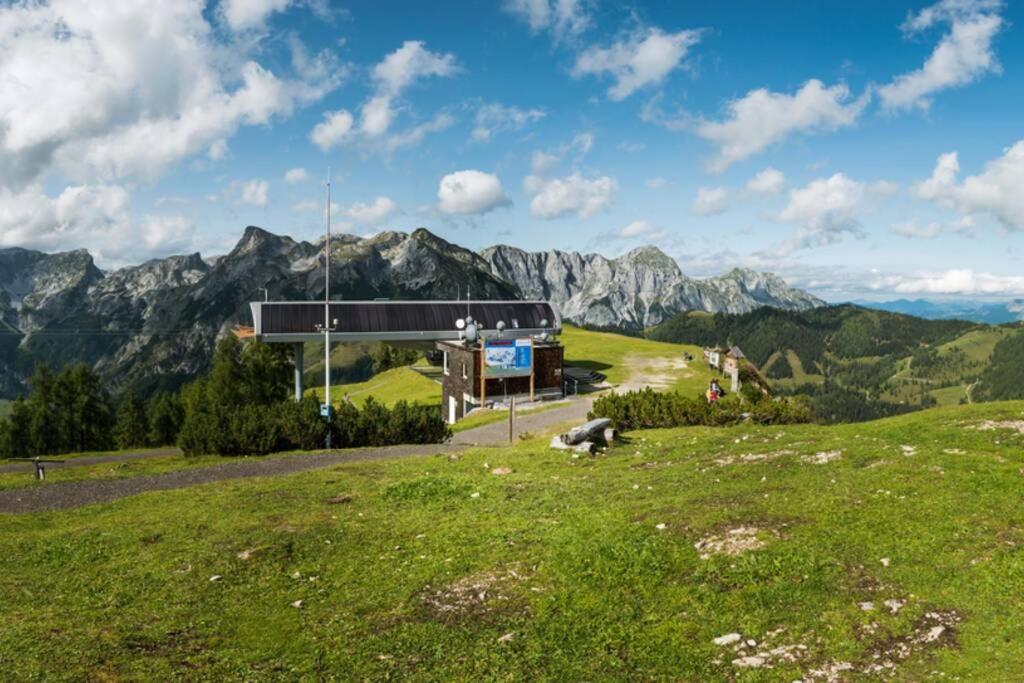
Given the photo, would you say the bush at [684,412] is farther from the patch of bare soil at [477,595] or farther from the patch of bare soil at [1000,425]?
the patch of bare soil at [477,595]

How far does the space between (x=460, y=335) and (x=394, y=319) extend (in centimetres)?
894

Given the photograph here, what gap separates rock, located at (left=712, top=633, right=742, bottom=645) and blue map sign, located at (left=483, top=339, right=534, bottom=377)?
4347 centimetres

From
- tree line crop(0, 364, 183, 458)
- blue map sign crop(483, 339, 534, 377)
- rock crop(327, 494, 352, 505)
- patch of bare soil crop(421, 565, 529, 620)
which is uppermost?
blue map sign crop(483, 339, 534, 377)

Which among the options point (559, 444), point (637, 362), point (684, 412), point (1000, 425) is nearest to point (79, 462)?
point (559, 444)

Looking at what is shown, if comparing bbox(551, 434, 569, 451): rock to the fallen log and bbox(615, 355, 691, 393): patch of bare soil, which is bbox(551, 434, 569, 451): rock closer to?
the fallen log

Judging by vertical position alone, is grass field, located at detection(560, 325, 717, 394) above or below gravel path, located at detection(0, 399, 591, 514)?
above

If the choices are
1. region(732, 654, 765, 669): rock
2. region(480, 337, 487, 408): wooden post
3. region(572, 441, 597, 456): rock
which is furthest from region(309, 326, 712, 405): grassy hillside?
region(732, 654, 765, 669): rock

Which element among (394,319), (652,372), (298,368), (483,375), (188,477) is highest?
(394,319)

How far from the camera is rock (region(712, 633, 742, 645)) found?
10.6 meters

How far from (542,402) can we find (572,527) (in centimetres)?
3976

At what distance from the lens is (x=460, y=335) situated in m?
63.1

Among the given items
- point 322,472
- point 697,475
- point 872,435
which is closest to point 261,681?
point 697,475

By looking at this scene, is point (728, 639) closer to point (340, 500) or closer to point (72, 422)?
point (340, 500)

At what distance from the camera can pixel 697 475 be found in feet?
66.9
